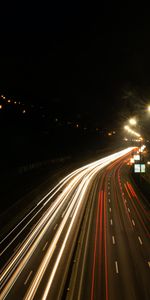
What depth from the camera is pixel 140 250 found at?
30.0 meters

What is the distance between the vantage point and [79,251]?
3012cm

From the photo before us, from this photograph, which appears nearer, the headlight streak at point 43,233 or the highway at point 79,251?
the highway at point 79,251

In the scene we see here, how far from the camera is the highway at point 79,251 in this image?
75.8 feet

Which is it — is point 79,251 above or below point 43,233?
below

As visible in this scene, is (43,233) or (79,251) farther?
(43,233)

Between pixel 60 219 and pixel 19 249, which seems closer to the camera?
pixel 19 249

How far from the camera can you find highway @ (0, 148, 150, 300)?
23094 mm

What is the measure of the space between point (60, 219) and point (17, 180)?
744 inches

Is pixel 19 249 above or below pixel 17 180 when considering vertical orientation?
below

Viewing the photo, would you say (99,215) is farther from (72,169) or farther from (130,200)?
(72,169)

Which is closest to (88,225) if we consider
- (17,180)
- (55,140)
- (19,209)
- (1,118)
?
(19,209)

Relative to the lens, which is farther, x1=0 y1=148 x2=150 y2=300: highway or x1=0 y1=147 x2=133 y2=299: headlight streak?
x1=0 y1=147 x2=133 y2=299: headlight streak

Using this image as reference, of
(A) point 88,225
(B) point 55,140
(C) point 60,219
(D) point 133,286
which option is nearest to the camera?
(D) point 133,286

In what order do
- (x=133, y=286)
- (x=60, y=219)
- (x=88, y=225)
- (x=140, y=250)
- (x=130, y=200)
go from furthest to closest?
(x=130, y=200) < (x=60, y=219) < (x=88, y=225) < (x=140, y=250) < (x=133, y=286)
